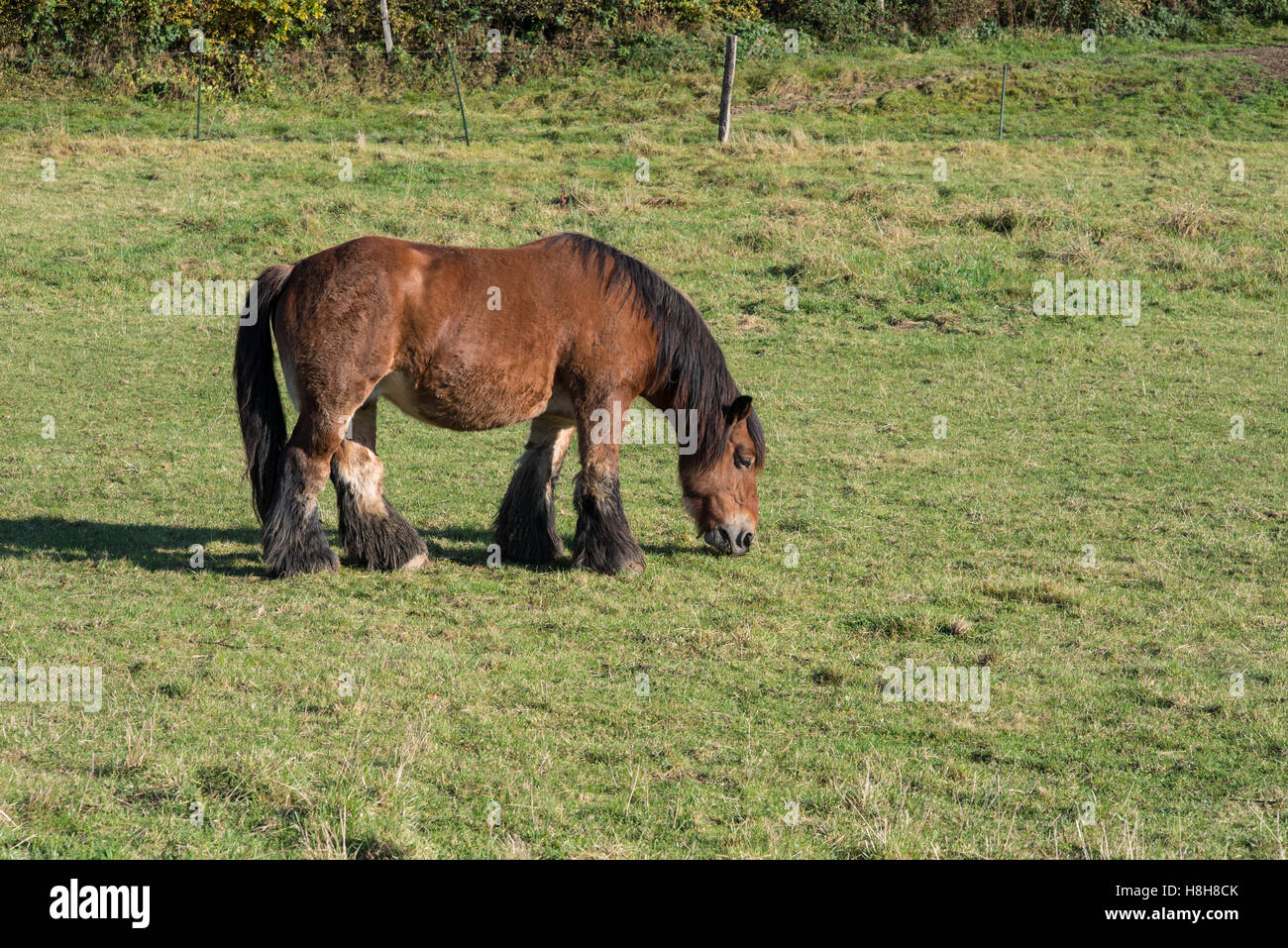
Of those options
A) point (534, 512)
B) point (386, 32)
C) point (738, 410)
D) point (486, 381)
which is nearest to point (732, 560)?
point (738, 410)

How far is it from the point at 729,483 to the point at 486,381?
6.00ft

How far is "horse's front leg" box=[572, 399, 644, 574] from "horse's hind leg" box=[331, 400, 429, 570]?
1.16m

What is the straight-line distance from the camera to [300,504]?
7.54 m

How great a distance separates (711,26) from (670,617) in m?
27.9

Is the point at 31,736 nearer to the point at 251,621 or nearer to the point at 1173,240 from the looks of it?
A: the point at 251,621

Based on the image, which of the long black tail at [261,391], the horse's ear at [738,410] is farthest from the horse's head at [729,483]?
the long black tail at [261,391]

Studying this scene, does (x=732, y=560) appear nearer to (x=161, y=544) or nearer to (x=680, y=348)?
(x=680, y=348)

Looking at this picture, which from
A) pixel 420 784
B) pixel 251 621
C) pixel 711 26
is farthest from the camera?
pixel 711 26

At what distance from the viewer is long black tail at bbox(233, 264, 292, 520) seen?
7.67 metres

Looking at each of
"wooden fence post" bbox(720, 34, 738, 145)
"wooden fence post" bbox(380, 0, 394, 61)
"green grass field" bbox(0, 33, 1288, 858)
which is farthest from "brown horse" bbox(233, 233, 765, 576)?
"wooden fence post" bbox(380, 0, 394, 61)

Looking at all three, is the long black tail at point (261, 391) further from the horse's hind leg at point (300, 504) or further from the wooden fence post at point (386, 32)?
the wooden fence post at point (386, 32)

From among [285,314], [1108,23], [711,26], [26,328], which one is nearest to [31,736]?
[285,314]

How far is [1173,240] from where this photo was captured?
1822 cm

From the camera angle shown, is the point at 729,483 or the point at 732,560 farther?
the point at 732,560
